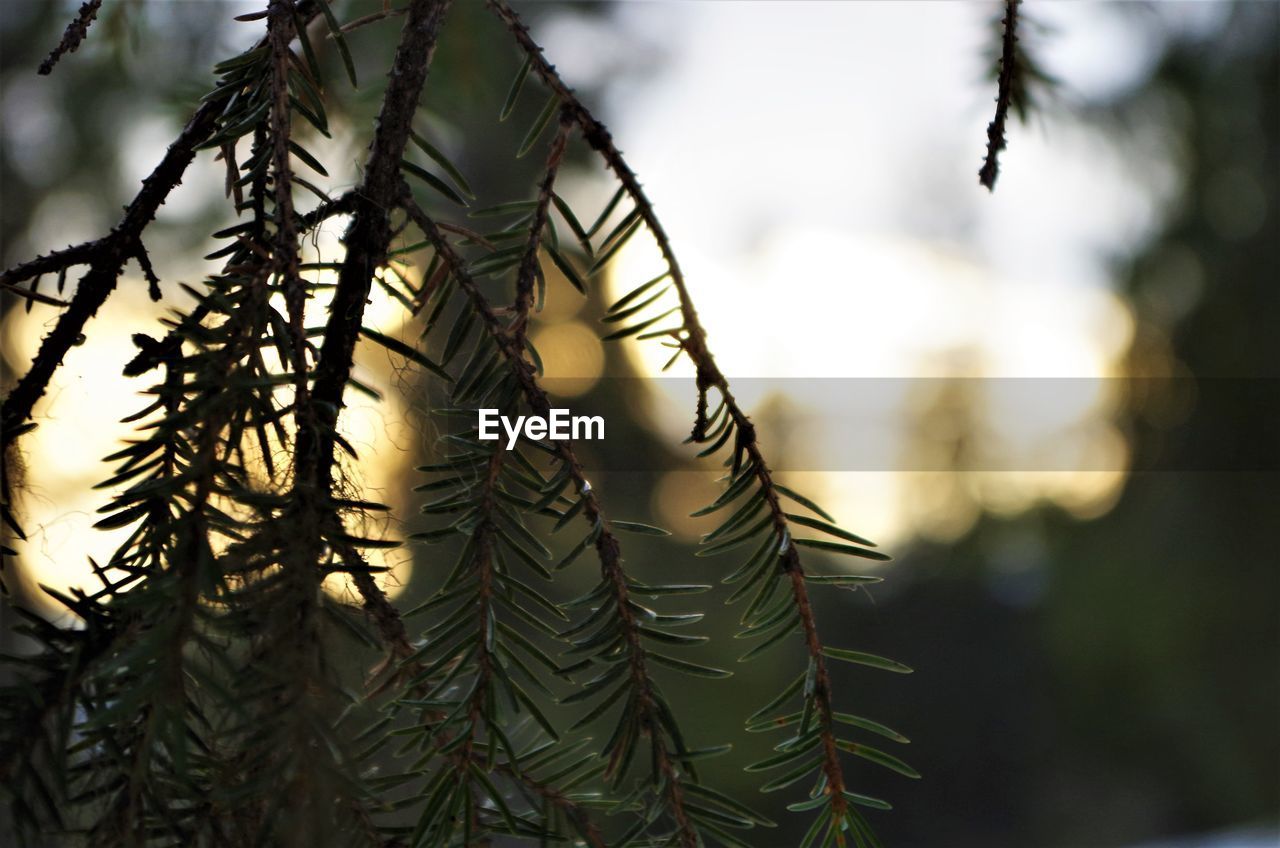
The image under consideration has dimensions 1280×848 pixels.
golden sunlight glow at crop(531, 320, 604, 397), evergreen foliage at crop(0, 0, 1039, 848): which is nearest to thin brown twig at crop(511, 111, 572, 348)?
evergreen foliage at crop(0, 0, 1039, 848)

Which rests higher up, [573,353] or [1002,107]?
[573,353]

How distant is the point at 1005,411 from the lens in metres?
1.66

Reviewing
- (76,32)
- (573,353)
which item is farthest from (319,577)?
(573,353)

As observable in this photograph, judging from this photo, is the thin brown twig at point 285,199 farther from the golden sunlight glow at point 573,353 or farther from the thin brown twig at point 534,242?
the golden sunlight glow at point 573,353

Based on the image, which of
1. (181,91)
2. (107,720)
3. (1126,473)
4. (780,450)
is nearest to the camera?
(107,720)

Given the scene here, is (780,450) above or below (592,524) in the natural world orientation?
above

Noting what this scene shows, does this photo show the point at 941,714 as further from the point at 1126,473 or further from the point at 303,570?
the point at 303,570

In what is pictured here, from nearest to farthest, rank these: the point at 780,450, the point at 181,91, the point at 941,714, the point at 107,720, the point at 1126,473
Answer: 1. the point at 107,720
2. the point at 181,91
3. the point at 780,450
4. the point at 1126,473
5. the point at 941,714

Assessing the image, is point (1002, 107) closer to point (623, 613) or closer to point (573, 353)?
point (623, 613)

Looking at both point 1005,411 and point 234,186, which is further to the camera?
point 1005,411

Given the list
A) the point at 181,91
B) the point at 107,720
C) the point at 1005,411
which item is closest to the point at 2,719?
the point at 107,720

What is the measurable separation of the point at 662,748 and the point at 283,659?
0.07m

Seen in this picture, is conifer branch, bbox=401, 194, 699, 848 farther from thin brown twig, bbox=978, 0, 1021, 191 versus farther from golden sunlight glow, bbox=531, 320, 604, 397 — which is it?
golden sunlight glow, bbox=531, 320, 604, 397

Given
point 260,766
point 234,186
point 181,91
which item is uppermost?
point 181,91
